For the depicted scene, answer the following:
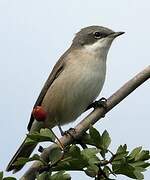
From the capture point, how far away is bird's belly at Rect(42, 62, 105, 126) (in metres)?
6.67

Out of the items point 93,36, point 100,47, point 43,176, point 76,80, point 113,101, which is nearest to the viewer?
point 43,176

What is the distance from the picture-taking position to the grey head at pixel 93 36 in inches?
286

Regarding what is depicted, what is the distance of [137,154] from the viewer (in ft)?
10.9

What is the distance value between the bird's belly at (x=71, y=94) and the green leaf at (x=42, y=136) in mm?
3225

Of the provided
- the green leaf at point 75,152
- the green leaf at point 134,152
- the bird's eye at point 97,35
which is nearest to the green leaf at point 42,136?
the green leaf at point 75,152

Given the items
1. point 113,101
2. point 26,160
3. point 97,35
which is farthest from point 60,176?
point 97,35

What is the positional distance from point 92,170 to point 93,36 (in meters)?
4.73

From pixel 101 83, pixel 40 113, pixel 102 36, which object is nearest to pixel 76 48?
pixel 102 36

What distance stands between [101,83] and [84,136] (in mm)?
3223

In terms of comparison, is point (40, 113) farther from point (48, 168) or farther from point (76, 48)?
point (76, 48)

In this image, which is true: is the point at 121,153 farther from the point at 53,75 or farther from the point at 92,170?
the point at 53,75

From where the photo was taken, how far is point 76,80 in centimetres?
679

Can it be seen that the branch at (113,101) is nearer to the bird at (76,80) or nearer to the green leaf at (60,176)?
the green leaf at (60,176)

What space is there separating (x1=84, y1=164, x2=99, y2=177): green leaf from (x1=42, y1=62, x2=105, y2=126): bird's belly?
3452 millimetres
